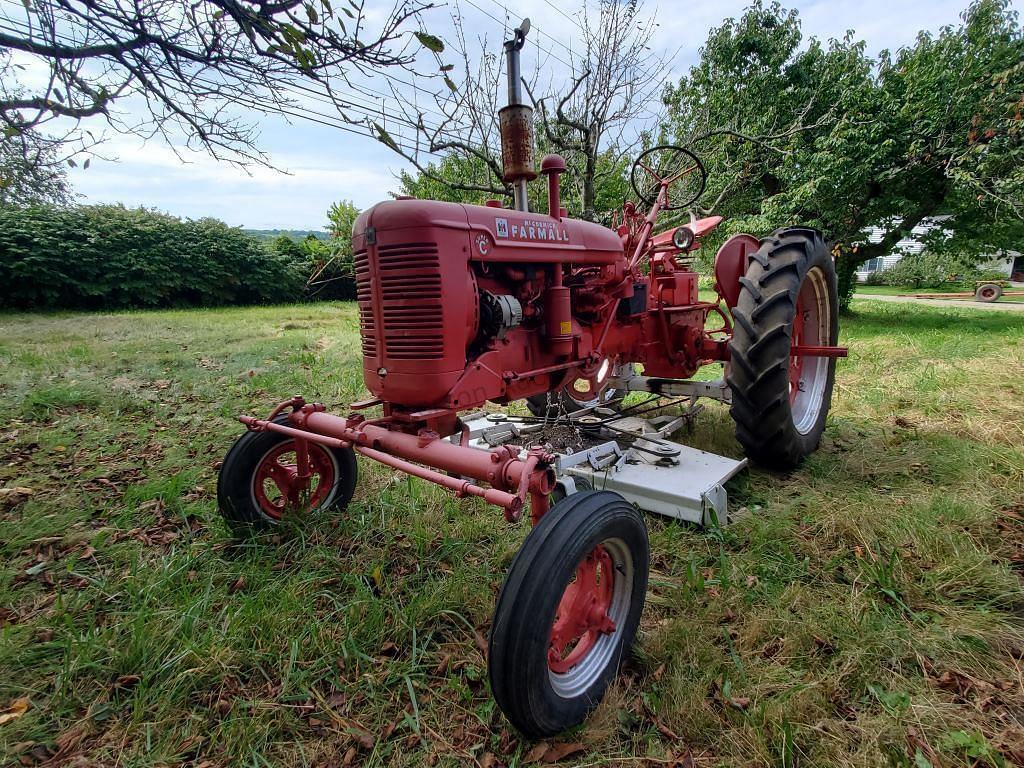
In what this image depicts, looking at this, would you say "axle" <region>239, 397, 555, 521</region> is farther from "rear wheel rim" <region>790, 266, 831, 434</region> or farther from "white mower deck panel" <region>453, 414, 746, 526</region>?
"rear wheel rim" <region>790, 266, 831, 434</region>

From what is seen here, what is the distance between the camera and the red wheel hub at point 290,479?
8.32 feet

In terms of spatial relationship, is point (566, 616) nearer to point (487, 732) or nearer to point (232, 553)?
point (487, 732)

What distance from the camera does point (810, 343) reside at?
12.9 ft

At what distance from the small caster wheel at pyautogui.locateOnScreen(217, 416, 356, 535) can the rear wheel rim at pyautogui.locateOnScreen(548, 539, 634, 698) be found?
57.1 inches

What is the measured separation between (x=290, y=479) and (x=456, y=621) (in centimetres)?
114

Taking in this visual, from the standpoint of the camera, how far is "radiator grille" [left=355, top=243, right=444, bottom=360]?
198 centimetres

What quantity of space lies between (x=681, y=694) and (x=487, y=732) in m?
0.63

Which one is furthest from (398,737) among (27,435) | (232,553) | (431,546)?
(27,435)

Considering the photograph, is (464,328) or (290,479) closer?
(464,328)

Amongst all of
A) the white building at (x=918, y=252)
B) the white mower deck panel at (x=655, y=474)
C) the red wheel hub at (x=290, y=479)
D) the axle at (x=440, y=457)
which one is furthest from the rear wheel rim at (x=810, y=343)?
the white building at (x=918, y=252)

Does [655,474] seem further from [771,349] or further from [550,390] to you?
[771,349]

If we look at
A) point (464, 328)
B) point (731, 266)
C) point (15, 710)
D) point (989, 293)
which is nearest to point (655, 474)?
point (464, 328)

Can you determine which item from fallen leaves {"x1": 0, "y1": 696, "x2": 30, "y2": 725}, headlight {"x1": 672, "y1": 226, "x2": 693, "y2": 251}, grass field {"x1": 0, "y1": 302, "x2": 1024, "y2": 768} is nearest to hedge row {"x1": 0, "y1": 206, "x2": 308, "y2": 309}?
grass field {"x1": 0, "y1": 302, "x2": 1024, "y2": 768}

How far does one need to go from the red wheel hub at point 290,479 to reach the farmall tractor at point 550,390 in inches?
0.4
